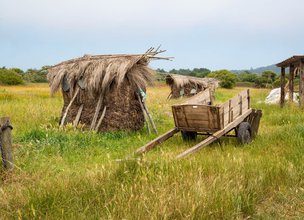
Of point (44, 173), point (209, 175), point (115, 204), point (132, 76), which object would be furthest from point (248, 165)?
point (132, 76)

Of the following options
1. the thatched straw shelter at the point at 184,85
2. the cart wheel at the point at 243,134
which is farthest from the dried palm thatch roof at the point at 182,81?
the cart wheel at the point at 243,134

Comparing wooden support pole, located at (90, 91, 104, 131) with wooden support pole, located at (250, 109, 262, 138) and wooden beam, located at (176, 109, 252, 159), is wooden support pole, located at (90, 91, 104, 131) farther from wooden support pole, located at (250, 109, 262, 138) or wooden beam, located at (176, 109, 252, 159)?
wooden support pole, located at (250, 109, 262, 138)

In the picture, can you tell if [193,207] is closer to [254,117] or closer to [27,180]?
[27,180]

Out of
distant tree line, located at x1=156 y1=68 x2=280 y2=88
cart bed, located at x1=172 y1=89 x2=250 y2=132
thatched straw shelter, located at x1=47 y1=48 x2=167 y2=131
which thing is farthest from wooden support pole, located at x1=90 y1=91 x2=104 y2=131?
distant tree line, located at x1=156 y1=68 x2=280 y2=88

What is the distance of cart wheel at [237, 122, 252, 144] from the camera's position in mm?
8562

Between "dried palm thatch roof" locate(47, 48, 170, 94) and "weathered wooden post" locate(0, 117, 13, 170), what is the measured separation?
4.94m

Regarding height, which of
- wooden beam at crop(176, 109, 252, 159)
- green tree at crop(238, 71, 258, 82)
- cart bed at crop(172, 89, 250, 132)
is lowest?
green tree at crop(238, 71, 258, 82)

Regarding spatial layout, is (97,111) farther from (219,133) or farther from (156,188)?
(156,188)

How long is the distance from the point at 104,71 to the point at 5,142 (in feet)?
18.0

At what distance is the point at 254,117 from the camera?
981 centimetres

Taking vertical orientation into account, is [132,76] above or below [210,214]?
above

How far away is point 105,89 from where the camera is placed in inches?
432

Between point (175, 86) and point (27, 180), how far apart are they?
27.5 m

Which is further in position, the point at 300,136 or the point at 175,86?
the point at 175,86
